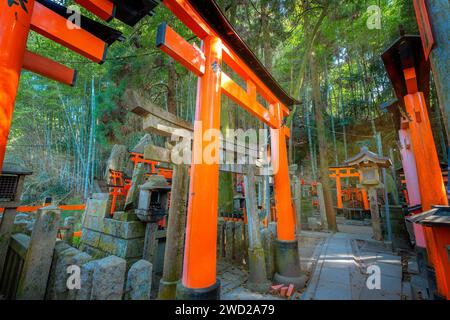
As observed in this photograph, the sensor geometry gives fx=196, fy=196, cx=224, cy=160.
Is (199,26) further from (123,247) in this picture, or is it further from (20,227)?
(20,227)

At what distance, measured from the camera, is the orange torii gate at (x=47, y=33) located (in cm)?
155

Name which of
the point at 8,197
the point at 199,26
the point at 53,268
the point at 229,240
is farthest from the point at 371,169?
A: the point at 8,197

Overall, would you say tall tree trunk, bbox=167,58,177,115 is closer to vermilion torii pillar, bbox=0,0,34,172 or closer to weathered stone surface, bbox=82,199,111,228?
weathered stone surface, bbox=82,199,111,228

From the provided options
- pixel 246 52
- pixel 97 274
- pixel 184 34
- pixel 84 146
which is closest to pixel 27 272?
pixel 97 274

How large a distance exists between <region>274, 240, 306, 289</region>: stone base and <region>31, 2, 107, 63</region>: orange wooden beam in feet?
14.8

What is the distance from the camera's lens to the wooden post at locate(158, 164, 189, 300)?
112 inches

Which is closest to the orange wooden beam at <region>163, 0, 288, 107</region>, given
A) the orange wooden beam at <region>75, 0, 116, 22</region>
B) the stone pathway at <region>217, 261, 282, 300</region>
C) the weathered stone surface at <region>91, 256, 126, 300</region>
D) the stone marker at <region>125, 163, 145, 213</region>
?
the orange wooden beam at <region>75, 0, 116, 22</region>

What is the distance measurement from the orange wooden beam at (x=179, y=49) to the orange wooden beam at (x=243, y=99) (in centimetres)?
49

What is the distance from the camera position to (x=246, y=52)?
11.6ft

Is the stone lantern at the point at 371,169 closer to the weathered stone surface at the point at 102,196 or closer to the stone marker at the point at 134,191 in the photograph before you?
the stone marker at the point at 134,191

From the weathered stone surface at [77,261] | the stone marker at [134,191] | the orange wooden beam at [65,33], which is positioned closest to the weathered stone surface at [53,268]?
the weathered stone surface at [77,261]

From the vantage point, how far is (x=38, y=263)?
225cm
